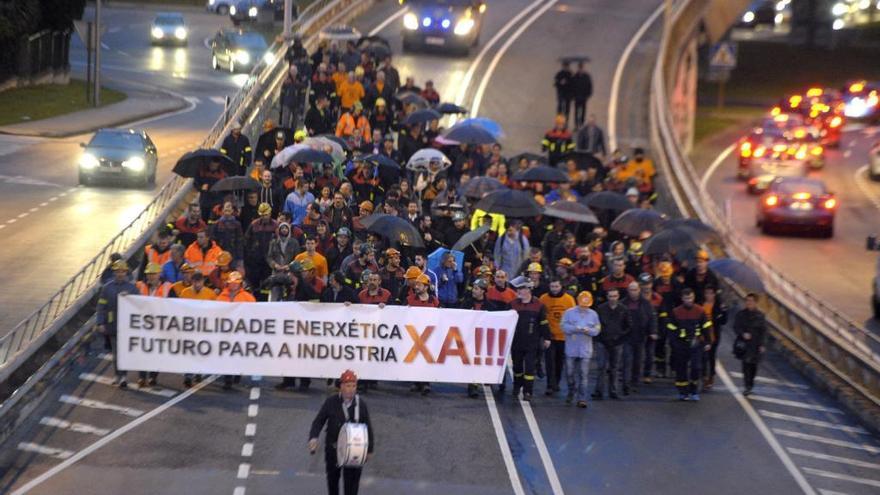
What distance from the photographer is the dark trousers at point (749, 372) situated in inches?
930

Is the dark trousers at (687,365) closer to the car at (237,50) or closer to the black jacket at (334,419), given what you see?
Answer: the black jacket at (334,419)

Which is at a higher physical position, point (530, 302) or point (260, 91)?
point (260, 91)

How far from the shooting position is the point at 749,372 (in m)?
23.7

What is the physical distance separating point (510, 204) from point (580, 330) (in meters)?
4.67

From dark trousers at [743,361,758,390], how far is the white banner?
3.60 metres

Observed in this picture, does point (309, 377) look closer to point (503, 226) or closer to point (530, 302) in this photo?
point (530, 302)

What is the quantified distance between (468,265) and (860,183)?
31.3 m

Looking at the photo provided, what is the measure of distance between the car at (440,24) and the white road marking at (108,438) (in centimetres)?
2806

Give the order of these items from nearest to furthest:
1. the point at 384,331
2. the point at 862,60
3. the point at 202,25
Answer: the point at 384,331, the point at 202,25, the point at 862,60

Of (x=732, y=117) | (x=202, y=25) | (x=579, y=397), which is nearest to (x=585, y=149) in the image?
(x=579, y=397)

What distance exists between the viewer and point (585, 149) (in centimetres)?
3562

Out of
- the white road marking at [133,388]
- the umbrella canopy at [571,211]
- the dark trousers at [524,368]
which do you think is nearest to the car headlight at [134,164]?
the umbrella canopy at [571,211]

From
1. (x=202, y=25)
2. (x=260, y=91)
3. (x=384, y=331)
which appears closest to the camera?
(x=384, y=331)

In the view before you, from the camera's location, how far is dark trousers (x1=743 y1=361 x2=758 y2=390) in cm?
2362
